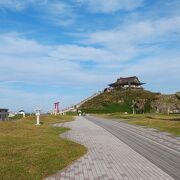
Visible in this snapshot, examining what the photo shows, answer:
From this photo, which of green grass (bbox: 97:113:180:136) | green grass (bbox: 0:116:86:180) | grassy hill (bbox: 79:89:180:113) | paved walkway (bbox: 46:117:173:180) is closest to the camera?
paved walkway (bbox: 46:117:173:180)

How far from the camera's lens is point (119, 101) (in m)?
120

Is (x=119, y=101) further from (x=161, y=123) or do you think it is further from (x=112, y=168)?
(x=112, y=168)

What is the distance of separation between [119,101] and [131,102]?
6099 millimetres

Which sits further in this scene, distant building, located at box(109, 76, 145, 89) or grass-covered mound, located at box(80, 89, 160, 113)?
distant building, located at box(109, 76, 145, 89)

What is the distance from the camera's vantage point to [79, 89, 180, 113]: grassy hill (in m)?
110

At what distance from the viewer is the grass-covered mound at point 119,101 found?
111875 mm

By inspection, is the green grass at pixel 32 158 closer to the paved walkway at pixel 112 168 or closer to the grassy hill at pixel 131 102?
the paved walkway at pixel 112 168

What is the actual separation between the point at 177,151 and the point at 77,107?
336ft

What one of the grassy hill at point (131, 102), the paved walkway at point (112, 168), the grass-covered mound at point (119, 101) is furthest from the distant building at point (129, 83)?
the paved walkway at point (112, 168)

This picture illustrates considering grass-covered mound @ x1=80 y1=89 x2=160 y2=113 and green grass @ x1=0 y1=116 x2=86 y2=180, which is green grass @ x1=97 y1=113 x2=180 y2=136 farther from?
grass-covered mound @ x1=80 y1=89 x2=160 y2=113

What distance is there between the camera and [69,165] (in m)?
13.4

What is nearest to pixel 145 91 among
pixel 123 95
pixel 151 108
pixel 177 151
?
pixel 123 95

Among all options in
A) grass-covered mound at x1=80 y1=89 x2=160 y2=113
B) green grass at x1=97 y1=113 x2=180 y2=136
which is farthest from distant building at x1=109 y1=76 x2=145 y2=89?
green grass at x1=97 y1=113 x2=180 y2=136

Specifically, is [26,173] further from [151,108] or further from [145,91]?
[145,91]
